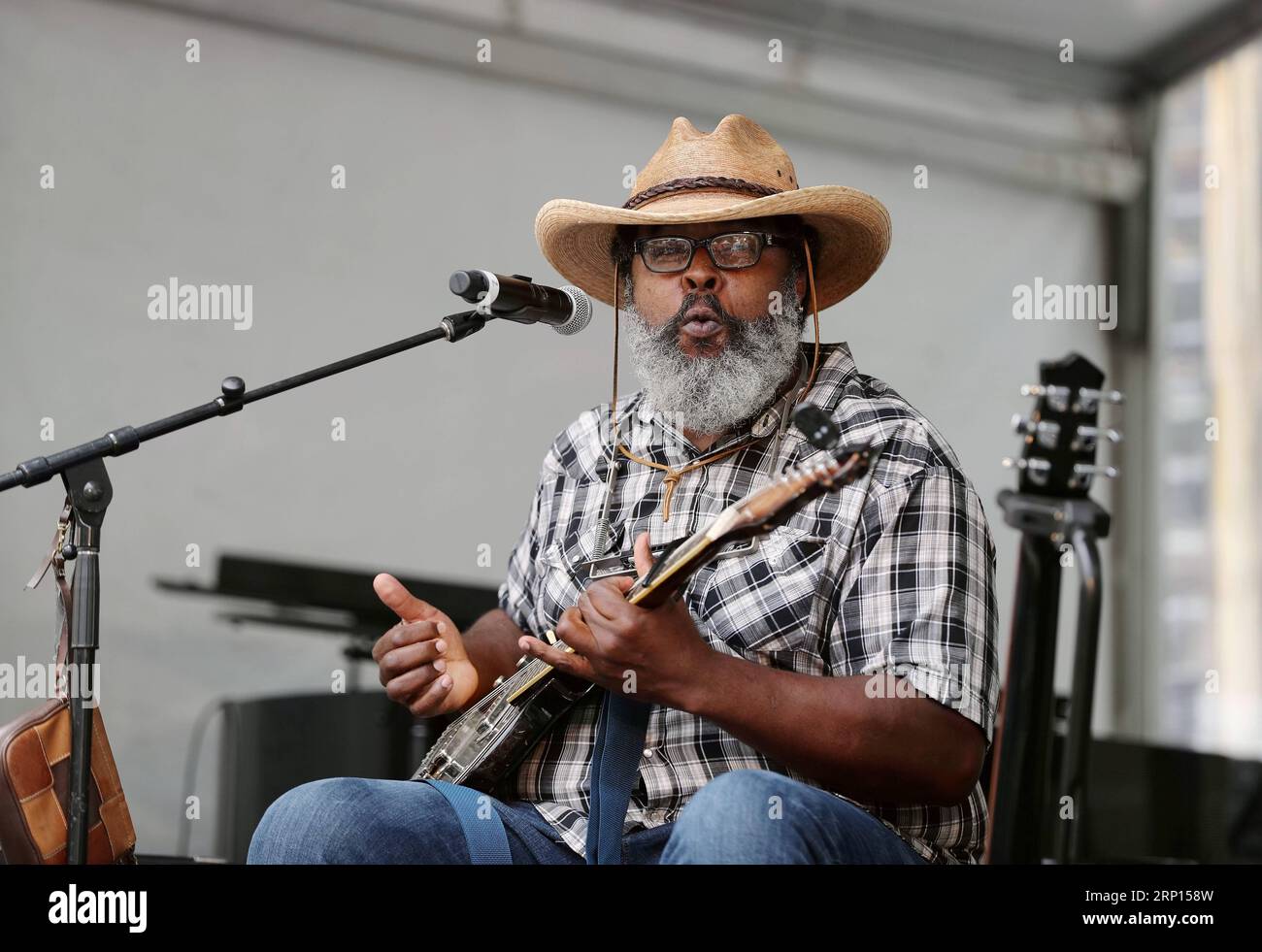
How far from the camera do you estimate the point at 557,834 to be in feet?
6.69

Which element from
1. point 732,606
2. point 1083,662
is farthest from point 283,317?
point 1083,662

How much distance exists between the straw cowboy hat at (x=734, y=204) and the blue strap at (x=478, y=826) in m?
0.97

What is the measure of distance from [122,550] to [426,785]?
8.72ft

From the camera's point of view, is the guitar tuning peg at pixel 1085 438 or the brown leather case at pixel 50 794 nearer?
the brown leather case at pixel 50 794

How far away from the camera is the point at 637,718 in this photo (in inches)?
77.8

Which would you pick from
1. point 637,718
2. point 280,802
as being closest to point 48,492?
point 280,802

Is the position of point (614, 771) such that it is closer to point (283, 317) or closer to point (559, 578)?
point (559, 578)

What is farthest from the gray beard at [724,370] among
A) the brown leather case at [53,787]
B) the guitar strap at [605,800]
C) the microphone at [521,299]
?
the brown leather case at [53,787]

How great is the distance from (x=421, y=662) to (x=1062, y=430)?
41.6 inches

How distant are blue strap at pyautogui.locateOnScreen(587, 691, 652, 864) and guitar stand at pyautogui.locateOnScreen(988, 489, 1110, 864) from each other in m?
0.54

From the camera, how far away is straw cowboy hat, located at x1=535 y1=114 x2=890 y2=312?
2.21 m

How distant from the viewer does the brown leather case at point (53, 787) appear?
Answer: 1.86m

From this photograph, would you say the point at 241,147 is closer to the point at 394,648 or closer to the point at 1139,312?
the point at 394,648

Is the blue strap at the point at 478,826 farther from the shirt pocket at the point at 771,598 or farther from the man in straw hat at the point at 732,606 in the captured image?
the shirt pocket at the point at 771,598
